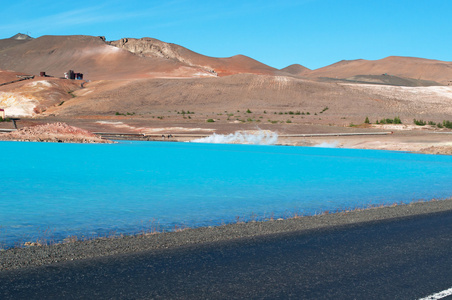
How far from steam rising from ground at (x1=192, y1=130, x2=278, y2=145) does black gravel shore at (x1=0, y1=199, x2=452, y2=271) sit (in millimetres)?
43518

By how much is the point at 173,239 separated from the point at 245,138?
49.2 meters

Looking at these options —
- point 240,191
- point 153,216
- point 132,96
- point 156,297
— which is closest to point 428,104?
point 132,96

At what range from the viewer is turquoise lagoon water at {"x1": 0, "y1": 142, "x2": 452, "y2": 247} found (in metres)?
13.7

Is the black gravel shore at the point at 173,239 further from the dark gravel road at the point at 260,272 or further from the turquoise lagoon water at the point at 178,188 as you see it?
the turquoise lagoon water at the point at 178,188

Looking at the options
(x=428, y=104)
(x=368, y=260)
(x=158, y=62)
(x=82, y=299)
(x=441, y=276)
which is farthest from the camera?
(x=158, y=62)

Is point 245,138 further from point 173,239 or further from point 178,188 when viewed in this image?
point 173,239

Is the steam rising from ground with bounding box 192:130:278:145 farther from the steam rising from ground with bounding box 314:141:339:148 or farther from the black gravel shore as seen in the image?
the black gravel shore

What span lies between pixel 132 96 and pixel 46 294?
347 feet

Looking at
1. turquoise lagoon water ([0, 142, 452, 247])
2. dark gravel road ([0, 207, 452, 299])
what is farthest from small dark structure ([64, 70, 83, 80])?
dark gravel road ([0, 207, 452, 299])

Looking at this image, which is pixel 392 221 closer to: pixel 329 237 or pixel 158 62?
pixel 329 237

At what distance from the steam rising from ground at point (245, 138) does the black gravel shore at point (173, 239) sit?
43518 millimetres

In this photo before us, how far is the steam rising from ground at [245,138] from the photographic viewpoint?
187ft

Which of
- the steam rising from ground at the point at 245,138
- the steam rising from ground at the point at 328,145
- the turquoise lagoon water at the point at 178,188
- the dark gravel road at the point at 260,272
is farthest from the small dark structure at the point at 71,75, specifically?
the dark gravel road at the point at 260,272

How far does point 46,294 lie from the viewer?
6352 millimetres
